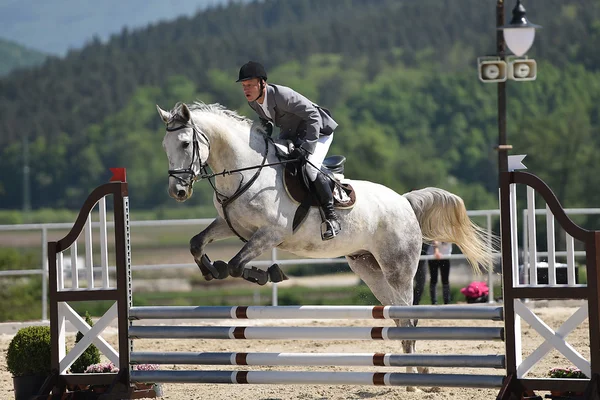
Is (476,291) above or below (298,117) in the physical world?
below

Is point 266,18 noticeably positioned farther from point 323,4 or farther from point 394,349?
point 394,349

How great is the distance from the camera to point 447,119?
256 ft

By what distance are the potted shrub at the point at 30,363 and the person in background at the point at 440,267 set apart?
543cm

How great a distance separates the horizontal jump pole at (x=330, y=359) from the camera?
195 inches

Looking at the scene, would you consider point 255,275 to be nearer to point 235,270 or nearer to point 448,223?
point 235,270

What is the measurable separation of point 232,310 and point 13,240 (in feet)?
181

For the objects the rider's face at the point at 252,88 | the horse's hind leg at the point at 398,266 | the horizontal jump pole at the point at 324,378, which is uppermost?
the rider's face at the point at 252,88

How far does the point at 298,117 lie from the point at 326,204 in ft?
1.96

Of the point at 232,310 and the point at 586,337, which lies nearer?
the point at 232,310

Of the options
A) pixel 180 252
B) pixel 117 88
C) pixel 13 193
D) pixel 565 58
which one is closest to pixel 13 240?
pixel 180 252

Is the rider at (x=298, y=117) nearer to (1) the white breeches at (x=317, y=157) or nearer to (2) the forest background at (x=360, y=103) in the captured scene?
(1) the white breeches at (x=317, y=157)

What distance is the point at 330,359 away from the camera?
16.9ft

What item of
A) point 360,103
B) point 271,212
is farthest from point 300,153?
point 360,103

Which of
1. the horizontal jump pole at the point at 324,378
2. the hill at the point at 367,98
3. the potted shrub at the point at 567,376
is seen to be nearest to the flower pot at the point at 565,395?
the potted shrub at the point at 567,376
